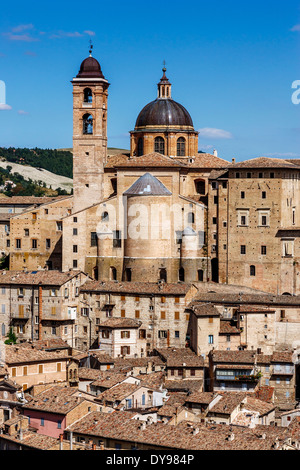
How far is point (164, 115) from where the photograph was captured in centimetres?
7762

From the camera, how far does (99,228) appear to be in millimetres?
70625

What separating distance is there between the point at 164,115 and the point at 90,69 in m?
6.91

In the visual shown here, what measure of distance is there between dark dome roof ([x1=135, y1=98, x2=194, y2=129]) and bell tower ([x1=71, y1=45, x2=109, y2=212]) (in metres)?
4.95

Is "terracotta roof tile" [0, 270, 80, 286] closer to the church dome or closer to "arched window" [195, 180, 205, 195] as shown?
"arched window" [195, 180, 205, 195]

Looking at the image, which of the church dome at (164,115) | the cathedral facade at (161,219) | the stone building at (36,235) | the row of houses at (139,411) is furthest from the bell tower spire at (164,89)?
the row of houses at (139,411)

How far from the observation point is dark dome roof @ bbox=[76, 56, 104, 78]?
73.2 metres

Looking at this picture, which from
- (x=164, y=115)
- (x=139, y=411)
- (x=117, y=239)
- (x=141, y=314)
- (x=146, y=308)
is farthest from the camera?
(x=164, y=115)

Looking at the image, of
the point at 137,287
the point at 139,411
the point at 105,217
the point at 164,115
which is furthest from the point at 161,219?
the point at 139,411

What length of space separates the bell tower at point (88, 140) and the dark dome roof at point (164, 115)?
4.95 metres

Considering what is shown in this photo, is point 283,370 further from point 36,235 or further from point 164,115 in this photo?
point 164,115

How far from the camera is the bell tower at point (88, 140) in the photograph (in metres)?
73.3
